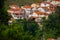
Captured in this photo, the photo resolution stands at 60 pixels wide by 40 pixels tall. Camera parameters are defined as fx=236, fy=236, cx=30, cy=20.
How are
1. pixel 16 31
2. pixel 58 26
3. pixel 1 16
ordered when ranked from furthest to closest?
pixel 58 26
pixel 1 16
pixel 16 31

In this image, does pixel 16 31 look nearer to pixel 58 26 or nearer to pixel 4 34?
pixel 4 34

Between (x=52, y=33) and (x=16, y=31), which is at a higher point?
(x=16, y=31)

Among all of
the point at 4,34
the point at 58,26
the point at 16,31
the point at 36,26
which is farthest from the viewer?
the point at 36,26

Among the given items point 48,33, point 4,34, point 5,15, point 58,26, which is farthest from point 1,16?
point 48,33

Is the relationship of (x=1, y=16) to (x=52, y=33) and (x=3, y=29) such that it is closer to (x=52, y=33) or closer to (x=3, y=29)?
(x=3, y=29)

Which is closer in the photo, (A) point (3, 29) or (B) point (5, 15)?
(A) point (3, 29)

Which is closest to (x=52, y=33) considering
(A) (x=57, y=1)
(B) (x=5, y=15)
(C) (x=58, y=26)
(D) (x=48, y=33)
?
(D) (x=48, y=33)

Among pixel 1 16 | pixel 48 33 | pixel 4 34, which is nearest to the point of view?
pixel 4 34

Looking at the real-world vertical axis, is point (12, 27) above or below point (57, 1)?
above

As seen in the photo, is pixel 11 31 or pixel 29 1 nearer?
pixel 11 31
